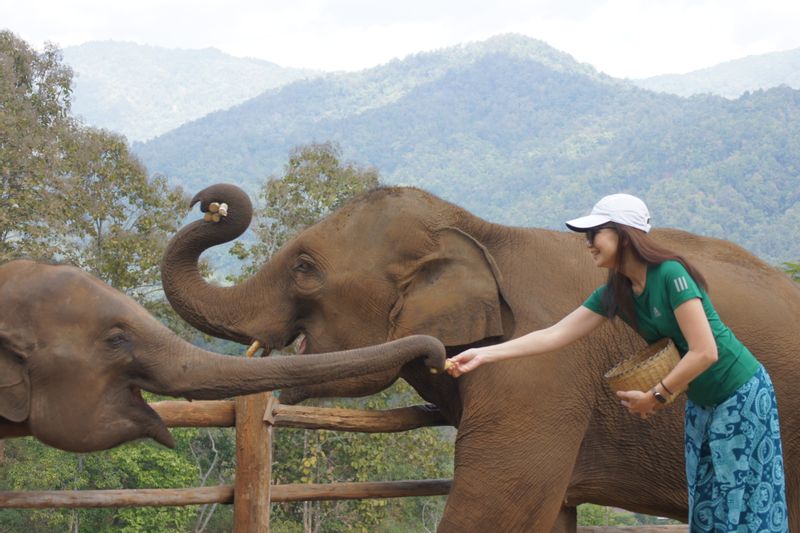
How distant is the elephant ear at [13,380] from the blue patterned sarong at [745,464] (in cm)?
196

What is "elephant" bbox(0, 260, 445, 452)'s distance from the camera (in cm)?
274

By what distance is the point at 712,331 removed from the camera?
306 cm

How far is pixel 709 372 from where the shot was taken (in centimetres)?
304

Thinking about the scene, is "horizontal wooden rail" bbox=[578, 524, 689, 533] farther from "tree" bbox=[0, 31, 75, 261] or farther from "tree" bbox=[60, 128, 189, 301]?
"tree" bbox=[60, 128, 189, 301]

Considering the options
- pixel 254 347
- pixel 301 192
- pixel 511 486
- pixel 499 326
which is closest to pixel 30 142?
pixel 301 192

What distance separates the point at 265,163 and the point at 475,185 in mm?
31742

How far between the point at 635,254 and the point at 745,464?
0.69 metres

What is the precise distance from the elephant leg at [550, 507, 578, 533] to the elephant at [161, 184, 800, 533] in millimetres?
10

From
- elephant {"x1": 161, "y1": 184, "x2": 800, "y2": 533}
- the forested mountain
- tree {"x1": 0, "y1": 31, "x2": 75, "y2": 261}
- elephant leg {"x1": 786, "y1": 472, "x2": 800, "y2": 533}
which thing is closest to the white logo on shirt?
elephant {"x1": 161, "y1": 184, "x2": 800, "y2": 533}

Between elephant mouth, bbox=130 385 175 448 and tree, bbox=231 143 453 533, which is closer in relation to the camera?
elephant mouth, bbox=130 385 175 448

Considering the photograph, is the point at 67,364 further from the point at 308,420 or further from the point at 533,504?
the point at 308,420

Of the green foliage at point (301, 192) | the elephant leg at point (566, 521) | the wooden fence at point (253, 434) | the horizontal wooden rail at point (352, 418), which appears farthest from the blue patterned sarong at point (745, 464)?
the green foliage at point (301, 192)

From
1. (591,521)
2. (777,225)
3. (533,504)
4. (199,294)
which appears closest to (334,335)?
(199,294)

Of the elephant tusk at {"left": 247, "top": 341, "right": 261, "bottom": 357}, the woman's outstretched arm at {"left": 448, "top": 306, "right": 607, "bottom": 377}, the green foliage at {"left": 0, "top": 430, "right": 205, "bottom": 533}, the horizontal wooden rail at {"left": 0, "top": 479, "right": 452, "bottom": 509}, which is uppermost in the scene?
the woman's outstretched arm at {"left": 448, "top": 306, "right": 607, "bottom": 377}
